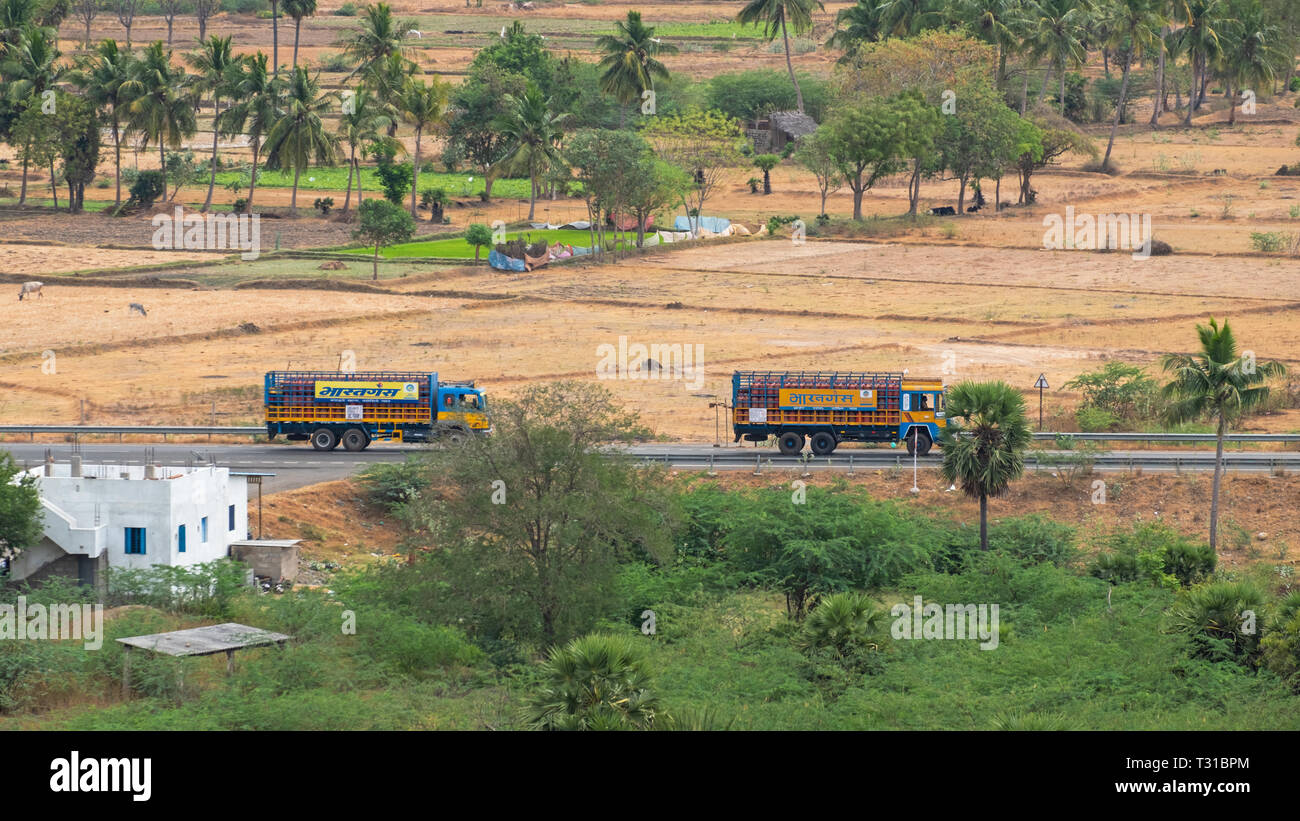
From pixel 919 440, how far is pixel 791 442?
4.68 m

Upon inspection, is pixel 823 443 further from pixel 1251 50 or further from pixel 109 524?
pixel 1251 50

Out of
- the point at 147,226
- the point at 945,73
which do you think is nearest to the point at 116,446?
the point at 147,226

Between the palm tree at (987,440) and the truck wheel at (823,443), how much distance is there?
1252cm

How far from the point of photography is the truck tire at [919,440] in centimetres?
5653

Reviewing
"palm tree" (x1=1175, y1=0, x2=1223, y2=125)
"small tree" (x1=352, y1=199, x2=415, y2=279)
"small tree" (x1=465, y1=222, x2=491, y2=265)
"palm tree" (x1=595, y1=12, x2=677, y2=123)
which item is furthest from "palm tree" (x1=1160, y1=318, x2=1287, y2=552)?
"palm tree" (x1=1175, y1=0, x2=1223, y2=125)

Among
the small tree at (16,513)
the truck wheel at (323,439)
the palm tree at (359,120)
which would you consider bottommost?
the small tree at (16,513)

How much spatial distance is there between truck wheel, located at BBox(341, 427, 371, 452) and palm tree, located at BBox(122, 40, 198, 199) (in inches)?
2631

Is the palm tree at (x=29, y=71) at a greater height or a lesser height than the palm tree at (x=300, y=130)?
greater

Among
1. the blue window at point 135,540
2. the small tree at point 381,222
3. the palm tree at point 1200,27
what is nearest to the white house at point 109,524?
the blue window at point 135,540

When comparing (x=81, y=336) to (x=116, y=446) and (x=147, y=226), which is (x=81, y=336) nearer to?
(x=116, y=446)

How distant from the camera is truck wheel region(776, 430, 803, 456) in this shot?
57.2 meters

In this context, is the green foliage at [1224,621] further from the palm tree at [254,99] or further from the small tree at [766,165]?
the small tree at [766,165]

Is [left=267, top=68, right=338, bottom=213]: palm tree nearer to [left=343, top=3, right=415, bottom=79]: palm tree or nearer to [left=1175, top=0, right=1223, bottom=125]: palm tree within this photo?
[left=343, top=3, right=415, bottom=79]: palm tree

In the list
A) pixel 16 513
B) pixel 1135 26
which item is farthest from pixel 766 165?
pixel 16 513
